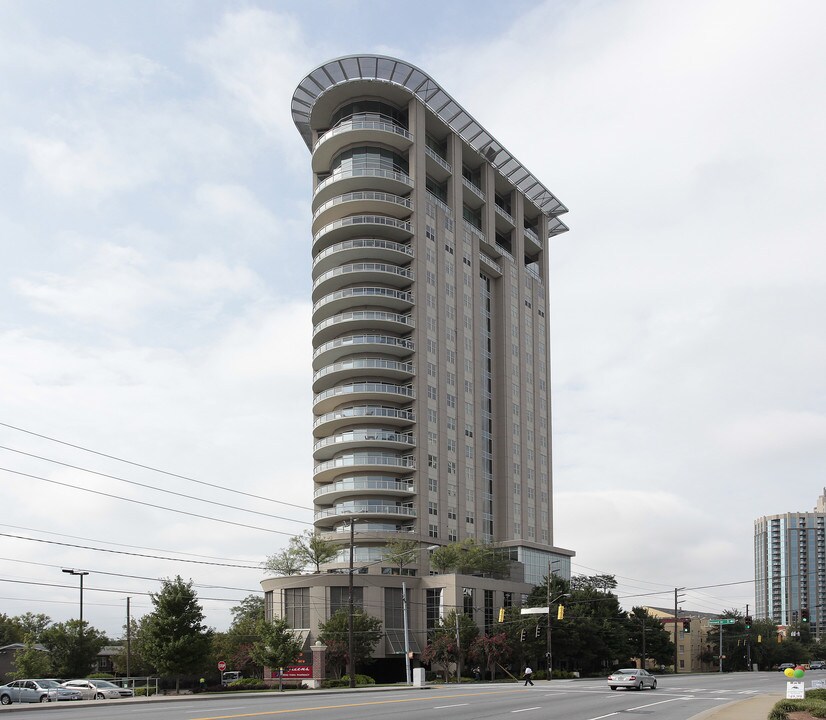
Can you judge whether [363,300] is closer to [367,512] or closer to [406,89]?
[367,512]

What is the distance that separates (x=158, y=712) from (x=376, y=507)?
72257 millimetres

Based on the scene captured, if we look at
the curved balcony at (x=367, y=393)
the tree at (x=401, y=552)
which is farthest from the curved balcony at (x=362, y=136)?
the tree at (x=401, y=552)

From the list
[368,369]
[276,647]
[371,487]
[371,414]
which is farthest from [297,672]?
[368,369]

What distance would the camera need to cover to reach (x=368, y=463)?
103m

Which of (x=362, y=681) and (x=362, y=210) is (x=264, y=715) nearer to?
(x=362, y=681)

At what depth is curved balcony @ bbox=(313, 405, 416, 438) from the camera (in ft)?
342

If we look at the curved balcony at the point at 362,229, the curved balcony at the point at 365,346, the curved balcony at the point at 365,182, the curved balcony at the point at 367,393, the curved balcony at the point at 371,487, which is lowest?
the curved balcony at the point at 371,487

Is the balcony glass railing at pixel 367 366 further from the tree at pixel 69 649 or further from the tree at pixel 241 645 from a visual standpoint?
the tree at pixel 69 649

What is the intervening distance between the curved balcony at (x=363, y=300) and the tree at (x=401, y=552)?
29.4m

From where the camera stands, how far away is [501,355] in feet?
418

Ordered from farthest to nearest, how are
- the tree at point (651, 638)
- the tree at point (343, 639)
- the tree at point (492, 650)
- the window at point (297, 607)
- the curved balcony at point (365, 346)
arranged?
the tree at point (651, 638) < the curved balcony at point (365, 346) < the window at point (297, 607) < the tree at point (492, 650) < the tree at point (343, 639)

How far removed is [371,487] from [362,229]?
32.8 meters

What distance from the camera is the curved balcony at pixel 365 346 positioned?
106188 mm

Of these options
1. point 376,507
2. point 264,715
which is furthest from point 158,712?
point 376,507
